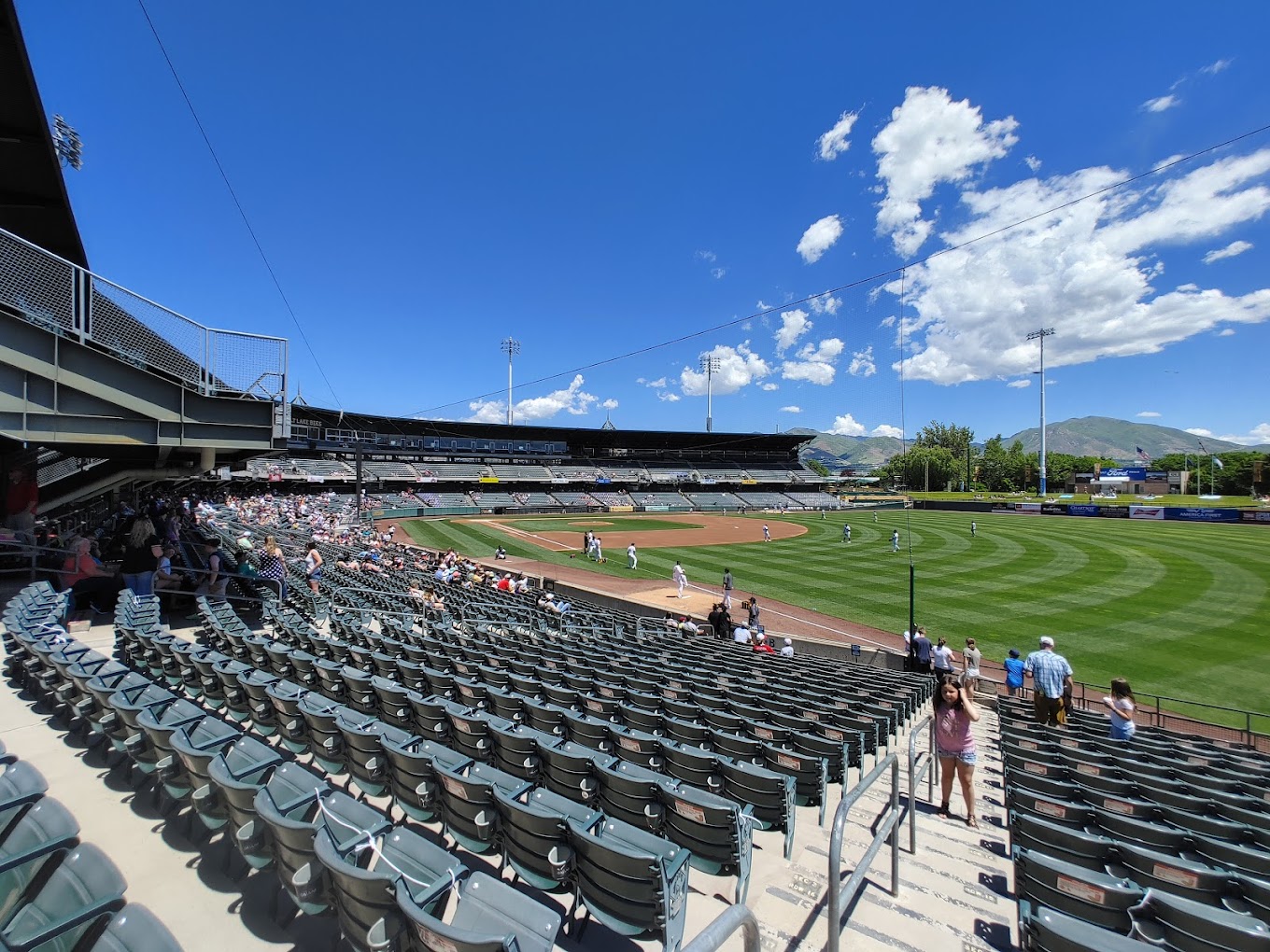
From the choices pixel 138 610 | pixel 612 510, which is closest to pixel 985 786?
pixel 138 610

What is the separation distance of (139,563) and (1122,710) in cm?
1589

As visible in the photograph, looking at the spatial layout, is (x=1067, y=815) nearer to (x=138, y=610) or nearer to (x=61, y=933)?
(x=61, y=933)

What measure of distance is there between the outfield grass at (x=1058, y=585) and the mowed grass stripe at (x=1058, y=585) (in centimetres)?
7

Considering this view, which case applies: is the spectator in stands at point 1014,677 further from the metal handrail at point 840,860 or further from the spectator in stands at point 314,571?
the spectator in stands at point 314,571

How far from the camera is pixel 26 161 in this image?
34.8 feet

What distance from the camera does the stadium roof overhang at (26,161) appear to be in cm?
A: 812

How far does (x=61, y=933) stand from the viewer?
2035 millimetres

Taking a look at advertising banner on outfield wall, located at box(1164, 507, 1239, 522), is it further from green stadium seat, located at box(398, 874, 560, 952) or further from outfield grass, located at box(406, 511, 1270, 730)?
green stadium seat, located at box(398, 874, 560, 952)

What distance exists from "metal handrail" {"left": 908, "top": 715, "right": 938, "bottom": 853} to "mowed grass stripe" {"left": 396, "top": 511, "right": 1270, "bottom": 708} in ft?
35.2

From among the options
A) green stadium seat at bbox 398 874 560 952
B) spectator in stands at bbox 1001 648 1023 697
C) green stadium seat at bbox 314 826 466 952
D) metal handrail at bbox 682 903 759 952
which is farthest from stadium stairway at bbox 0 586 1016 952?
spectator in stands at bbox 1001 648 1023 697

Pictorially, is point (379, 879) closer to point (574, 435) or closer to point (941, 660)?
point (941, 660)

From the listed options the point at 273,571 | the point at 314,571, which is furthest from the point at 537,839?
the point at 314,571

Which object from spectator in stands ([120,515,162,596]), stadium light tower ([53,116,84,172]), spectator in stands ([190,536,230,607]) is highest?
stadium light tower ([53,116,84,172])

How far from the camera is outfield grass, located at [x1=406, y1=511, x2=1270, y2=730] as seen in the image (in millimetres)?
15297
